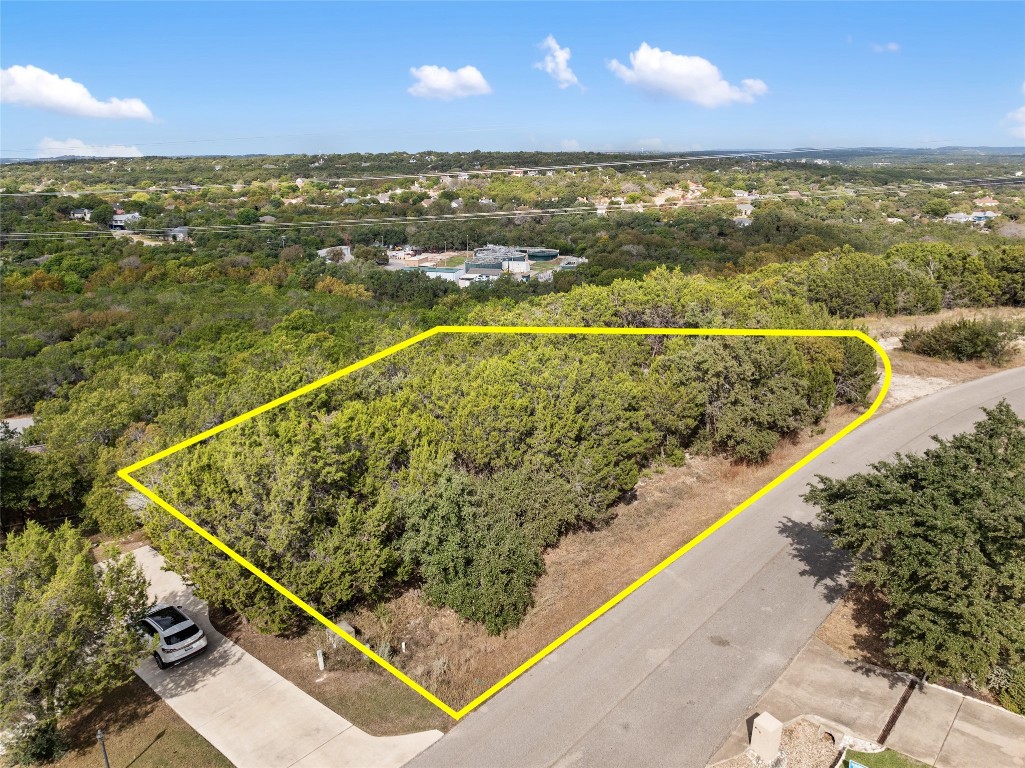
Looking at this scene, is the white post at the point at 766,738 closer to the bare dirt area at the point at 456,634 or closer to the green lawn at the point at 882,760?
the green lawn at the point at 882,760

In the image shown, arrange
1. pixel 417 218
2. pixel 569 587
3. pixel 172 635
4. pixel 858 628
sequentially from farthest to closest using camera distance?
pixel 417 218 < pixel 569 587 < pixel 172 635 < pixel 858 628

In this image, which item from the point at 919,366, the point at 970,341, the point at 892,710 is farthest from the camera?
the point at 919,366

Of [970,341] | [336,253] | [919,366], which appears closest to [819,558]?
[919,366]

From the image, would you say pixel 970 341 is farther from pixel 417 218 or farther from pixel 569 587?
pixel 417 218

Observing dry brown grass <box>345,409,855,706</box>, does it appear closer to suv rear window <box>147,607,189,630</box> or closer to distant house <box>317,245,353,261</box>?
suv rear window <box>147,607,189,630</box>

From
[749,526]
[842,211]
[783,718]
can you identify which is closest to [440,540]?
[783,718]
